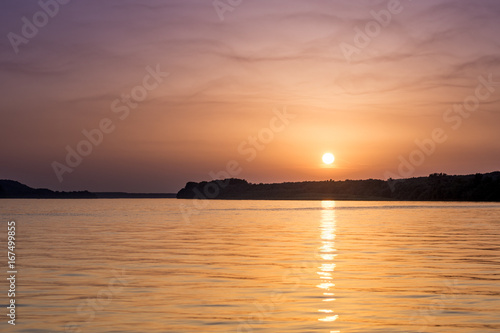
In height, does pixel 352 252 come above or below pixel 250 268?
above

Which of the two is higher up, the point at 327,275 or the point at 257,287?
the point at 327,275

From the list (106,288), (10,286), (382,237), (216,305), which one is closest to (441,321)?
(216,305)

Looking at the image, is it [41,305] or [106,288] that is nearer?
[41,305]

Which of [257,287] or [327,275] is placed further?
[327,275]

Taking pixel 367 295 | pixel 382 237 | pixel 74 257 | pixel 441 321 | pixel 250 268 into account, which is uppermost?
pixel 382 237

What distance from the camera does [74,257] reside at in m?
32.5

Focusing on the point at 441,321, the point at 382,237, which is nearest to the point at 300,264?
the point at 441,321

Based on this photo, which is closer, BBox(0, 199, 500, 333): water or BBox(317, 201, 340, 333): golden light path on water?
BBox(0, 199, 500, 333): water

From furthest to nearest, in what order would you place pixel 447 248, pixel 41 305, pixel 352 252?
pixel 447 248 < pixel 352 252 < pixel 41 305

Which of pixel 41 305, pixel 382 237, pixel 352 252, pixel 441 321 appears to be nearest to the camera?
pixel 441 321

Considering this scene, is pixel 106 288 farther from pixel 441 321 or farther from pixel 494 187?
pixel 494 187

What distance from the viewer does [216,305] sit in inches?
774

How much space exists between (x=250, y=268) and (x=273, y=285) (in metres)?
4.65

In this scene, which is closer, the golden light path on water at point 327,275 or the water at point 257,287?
the water at point 257,287
